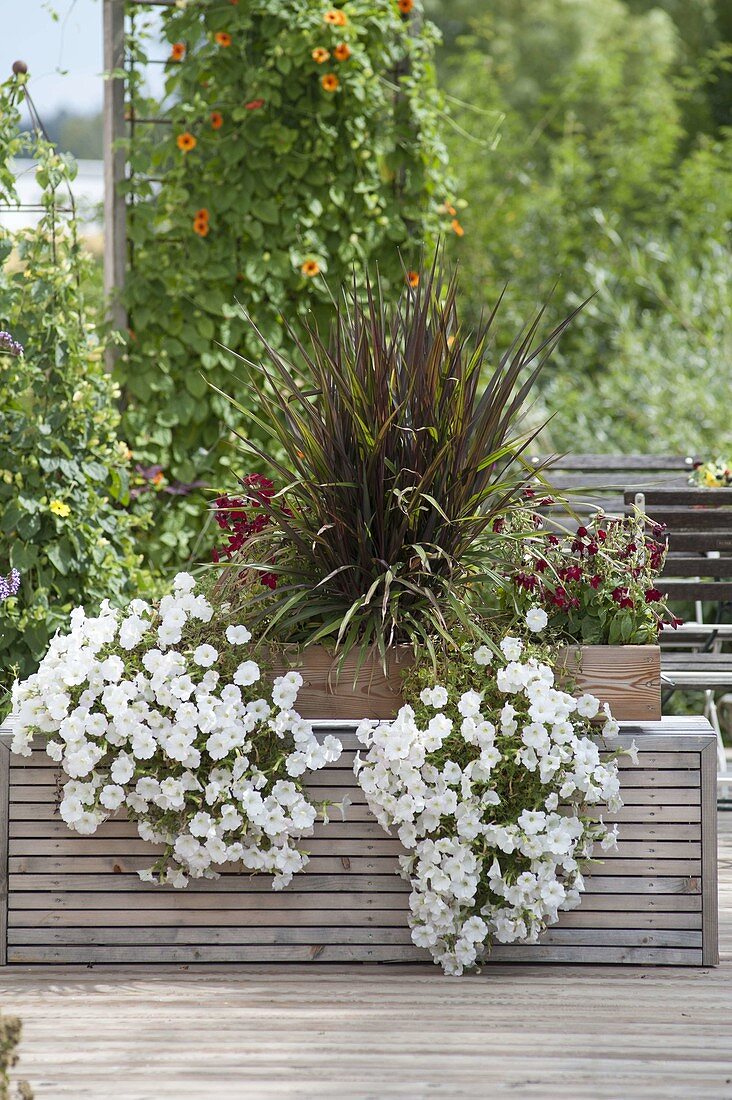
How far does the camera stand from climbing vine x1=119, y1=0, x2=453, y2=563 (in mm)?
3861

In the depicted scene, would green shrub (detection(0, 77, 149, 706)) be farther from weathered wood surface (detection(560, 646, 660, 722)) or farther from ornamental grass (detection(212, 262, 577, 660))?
weathered wood surface (detection(560, 646, 660, 722))

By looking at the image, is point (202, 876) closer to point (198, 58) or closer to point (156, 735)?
point (156, 735)

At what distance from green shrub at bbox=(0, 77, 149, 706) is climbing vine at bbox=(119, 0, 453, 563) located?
625mm

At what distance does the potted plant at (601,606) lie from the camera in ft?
7.17

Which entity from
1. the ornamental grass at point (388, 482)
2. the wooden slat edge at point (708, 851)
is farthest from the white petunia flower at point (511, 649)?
the wooden slat edge at point (708, 851)

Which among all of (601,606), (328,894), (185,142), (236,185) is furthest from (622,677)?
(185,142)

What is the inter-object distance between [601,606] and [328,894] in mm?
770

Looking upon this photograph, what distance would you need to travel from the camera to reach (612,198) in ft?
Result: 25.3

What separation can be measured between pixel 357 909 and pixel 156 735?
1.65ft

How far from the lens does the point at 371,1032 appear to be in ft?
5.97

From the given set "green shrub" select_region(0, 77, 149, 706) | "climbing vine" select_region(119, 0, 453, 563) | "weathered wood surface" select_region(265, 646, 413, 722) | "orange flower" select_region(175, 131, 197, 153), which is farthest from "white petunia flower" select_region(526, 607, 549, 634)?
"orange flower" select_region(175, 131, 197, 153)

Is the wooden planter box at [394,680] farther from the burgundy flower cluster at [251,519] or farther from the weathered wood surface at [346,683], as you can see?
the burgundy flower cluster at [251,519]

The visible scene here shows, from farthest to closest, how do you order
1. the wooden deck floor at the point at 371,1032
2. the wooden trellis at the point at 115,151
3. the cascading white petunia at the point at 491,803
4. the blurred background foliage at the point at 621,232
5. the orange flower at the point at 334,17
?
1. the blurred background foliage at the point at 621,232
2. the wooden trellis at the point at 115,151
3. the orange flower at the point at 334,17
4. the cascading white petunia at the point at 491,803
5. the wooden deck floor at the point at 371,1032

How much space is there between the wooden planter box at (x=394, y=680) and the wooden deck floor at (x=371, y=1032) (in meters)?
0.48
